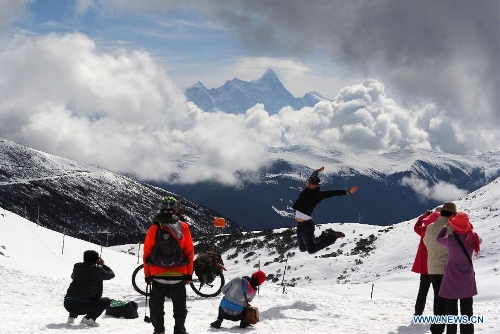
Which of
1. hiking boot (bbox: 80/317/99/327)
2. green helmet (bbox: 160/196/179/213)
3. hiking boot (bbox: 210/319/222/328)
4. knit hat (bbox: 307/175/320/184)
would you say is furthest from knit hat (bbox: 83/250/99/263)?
knit hat (bbox: 307/175/320/184)

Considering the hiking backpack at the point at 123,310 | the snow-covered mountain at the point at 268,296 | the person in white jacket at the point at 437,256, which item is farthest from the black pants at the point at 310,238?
the hiking backpack at the point at 123,310

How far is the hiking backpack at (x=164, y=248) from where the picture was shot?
29.4 ft

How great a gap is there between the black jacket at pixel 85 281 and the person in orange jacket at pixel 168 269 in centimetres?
224

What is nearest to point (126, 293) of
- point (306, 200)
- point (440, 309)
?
point (306, 200)

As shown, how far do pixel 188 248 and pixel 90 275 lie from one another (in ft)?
10.3

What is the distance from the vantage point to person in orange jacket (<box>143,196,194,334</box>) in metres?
8.99

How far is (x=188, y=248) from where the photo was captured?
362 inches

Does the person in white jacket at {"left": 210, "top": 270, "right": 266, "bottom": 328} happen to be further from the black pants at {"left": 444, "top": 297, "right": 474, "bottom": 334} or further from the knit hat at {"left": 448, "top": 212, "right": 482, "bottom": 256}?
the knit hat at {"left": 448, "top": 212, "right": 482, "bottom": 256}

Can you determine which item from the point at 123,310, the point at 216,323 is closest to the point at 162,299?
the point at 216,323

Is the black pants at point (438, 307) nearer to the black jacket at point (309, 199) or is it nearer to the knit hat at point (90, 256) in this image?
the black jacket at point (309, 199)

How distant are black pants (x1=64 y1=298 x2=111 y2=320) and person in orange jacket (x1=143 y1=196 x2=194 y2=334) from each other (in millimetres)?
2148

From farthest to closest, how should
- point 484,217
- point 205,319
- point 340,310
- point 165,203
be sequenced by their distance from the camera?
1. point 484,217
2. point 340,310
3. point 205,319
4. point 165,203

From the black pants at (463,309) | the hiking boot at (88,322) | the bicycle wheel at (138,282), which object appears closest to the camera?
the black pants at (463,309)

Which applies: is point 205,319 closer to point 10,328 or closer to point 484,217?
point 10,328
